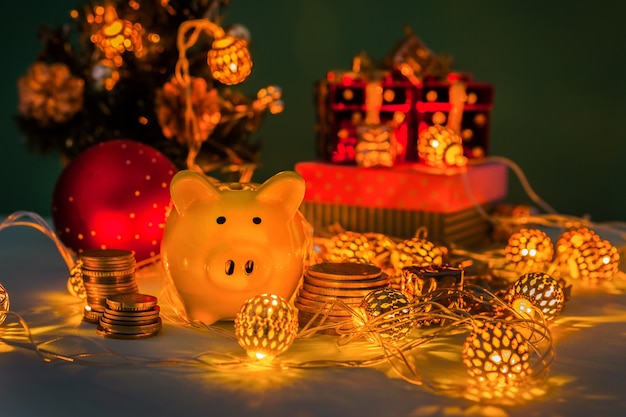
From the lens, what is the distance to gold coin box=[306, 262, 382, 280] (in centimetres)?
130

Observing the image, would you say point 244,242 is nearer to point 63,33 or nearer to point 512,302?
point 512,302

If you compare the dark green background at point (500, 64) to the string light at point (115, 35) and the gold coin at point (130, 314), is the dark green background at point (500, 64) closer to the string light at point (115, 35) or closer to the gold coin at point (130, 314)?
the string light at point (115, 35)

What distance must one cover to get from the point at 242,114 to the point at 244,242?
2.66 ft

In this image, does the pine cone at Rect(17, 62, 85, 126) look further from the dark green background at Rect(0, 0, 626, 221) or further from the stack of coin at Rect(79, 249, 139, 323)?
the dark green background at Rect(0, 0, 626, 221)

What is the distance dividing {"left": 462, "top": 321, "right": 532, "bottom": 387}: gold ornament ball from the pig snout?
0.34m

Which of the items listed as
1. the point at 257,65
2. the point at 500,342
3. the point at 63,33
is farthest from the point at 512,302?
the point at 257,65

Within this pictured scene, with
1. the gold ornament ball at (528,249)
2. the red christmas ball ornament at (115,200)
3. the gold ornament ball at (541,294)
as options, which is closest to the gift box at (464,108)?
the gold ornament ball at (528,249)

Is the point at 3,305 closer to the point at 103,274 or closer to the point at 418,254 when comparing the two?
the point at 103,274

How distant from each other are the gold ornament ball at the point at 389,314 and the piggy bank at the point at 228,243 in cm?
15

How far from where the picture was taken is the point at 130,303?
127cm

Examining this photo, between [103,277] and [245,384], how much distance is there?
0.38 metres

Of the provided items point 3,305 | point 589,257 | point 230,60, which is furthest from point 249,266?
point 589,257

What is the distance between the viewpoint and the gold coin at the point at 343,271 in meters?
1.30

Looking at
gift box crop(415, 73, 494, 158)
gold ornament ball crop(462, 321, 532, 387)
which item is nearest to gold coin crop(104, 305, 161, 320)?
gold ornament ball crop(462, 321, 532, 387)
